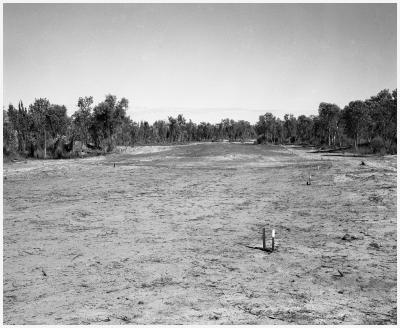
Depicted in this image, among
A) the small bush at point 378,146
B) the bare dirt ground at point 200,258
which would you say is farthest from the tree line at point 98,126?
the bare dirt ground at point 200,258

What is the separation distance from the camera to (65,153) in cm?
5594

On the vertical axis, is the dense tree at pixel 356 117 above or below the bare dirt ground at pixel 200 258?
above

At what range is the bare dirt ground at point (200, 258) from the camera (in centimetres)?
702

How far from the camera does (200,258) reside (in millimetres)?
10148

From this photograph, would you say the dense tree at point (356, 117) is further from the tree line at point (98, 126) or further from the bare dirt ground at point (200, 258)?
the bare dirt ground at point (200, 258)

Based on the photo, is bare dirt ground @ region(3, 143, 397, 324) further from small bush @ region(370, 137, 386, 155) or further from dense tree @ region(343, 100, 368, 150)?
dense tree @ region(343, 100, 368, 150)

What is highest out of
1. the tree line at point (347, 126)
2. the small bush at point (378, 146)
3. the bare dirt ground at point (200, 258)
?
the tree line at point (347, 126)

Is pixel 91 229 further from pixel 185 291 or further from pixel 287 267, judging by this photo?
pixel 287 267

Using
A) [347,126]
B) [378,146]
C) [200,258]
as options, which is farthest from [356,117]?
[200,258]

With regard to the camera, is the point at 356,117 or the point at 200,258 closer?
the point at 200,258

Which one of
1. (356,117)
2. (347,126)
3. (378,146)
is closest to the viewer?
(378,146)

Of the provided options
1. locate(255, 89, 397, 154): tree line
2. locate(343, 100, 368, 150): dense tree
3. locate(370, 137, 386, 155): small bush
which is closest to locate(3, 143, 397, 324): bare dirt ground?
locate(370, 137, 386, 155): small bush

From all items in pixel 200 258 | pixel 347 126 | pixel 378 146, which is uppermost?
pixel 347 126

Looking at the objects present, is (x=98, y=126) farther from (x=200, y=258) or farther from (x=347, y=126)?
(x=200, y=258)
